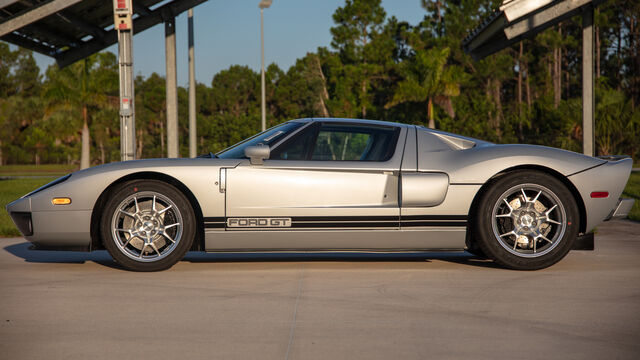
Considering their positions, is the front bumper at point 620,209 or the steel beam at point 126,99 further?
the steel beam at point 126,99

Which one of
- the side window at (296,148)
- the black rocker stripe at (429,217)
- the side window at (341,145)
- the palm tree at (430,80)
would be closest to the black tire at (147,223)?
the side window at (296,148)

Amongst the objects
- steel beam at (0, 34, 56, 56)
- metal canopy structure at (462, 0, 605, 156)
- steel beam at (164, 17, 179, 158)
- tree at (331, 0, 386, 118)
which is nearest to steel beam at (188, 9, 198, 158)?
steel beam at (164, 17, 179, 158)

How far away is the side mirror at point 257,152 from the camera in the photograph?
5129 mm

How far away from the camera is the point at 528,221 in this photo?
532 centimetres

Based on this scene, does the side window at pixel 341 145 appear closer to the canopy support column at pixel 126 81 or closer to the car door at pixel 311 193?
the car door at pixel 311 193

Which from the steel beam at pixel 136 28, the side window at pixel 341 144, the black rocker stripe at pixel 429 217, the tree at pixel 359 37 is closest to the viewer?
the black rocker stripe at pixel 429 217

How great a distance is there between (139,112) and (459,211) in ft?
214

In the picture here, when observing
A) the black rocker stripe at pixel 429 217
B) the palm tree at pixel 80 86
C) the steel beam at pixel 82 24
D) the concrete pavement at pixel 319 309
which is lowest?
the concrete pavement at pixel 319 309

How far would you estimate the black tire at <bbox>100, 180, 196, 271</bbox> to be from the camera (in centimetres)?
515

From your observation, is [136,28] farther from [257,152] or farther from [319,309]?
[319,309]

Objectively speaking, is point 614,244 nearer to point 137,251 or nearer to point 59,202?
point 137,251

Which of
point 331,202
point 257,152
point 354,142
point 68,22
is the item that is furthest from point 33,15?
point 331,202

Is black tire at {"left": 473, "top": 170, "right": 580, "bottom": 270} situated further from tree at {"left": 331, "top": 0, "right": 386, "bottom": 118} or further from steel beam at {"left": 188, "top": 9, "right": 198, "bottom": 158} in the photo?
tree at {"left": 331, "top": 0, "right": 386, "bottom": 118}

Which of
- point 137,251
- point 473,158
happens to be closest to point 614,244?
point 473,158
